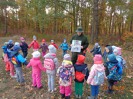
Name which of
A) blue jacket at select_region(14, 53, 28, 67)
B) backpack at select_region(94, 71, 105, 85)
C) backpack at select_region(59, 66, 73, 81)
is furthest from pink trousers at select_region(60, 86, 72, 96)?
blue jacket at select_region(14, 53, 28, 67)

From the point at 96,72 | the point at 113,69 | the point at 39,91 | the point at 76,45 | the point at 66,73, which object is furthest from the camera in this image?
the point at 76,45

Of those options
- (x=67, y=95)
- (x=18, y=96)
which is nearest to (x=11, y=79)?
(x=18, y=96)

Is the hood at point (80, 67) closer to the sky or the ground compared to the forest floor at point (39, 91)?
closer to the sky

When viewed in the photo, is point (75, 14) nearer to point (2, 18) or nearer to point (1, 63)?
point (1, 63)

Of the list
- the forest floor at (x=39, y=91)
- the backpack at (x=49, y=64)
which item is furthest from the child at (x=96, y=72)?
the backpack at (x=49, y=64)

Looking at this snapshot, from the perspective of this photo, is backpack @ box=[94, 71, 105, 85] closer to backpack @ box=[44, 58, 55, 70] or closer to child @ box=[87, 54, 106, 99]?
child @ box=[87, 54, 106, 99]

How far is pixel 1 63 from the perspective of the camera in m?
10.5

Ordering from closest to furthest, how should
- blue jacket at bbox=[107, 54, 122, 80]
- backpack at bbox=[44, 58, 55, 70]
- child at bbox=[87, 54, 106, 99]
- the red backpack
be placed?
child at bbox=[87, 54, 106, 99], the red backpack, blue jacket at bbox=[107, 54, 122, 80], backpack at bbox=[44, 58, 55, 70]

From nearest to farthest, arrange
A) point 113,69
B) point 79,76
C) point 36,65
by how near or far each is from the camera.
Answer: point 79,76
point 113,69
point 36,65

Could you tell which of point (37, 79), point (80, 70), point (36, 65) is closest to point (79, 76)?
point (80, 70)

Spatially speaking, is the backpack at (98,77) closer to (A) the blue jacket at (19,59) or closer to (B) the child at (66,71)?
(B) the child at (66,71)

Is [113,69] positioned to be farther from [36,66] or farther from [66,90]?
[36,66]

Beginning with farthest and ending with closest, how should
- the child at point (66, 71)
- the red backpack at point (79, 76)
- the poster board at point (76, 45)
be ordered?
1. the poster board at point (76, 45)
2. the red backpack at point (79, 76)
3. the child at point (66, 71)

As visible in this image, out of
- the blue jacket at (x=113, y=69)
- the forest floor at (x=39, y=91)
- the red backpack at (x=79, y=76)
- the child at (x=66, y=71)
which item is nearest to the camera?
the child at (x=66, y=71)
